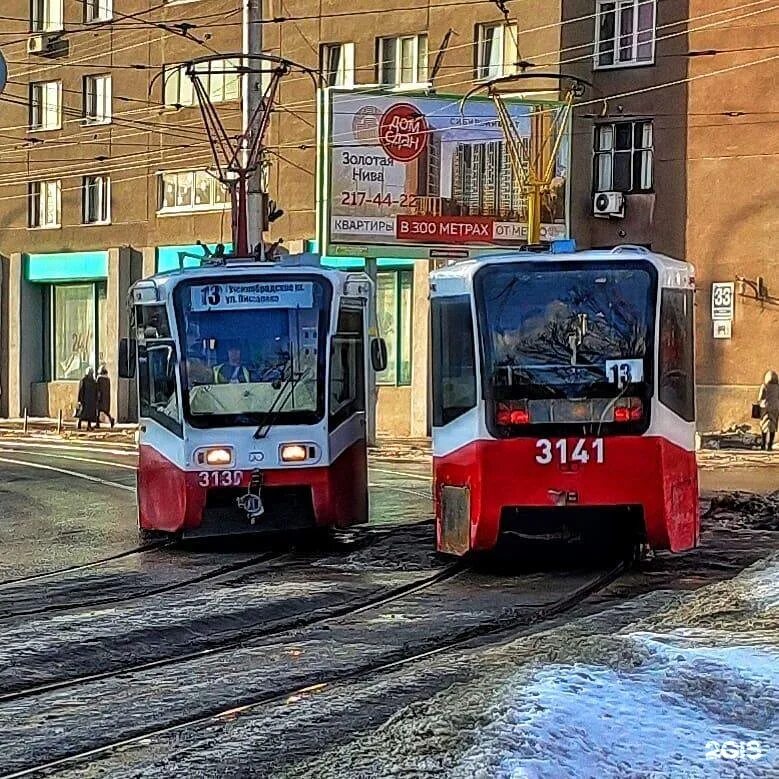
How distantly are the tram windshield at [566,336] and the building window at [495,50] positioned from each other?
2357 cm

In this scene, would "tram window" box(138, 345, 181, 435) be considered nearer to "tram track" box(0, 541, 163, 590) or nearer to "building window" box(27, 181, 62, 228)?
"tram track" box(0, 541, 163, 590)

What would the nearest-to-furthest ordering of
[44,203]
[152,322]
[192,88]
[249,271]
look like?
[249,271] → [152,322] → [192,88] → [44,203]

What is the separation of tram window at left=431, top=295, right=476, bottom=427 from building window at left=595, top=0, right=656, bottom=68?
75.7ft

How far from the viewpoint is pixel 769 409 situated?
31344 millimetres

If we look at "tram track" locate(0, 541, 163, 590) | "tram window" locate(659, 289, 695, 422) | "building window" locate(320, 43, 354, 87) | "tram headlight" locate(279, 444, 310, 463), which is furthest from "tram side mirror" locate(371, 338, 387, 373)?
"building window" locate(320, 43, 354, 87)

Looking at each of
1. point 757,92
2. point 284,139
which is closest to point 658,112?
point 757,92

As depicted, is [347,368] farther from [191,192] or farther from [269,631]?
[191,192]

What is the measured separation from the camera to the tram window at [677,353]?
501 inches

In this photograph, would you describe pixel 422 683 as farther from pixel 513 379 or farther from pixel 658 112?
pixel 658 112

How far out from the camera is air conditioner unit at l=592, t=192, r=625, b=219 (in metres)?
34.4

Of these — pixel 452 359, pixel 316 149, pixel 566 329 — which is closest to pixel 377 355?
pixel 452 359

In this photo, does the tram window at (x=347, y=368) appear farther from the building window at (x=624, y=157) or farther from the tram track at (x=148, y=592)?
the building window at (x=624, y=157)

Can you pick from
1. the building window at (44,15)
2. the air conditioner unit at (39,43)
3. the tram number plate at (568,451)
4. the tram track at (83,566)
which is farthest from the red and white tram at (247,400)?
the building window at (44,15)

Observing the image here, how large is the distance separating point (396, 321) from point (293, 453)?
23.6 m
